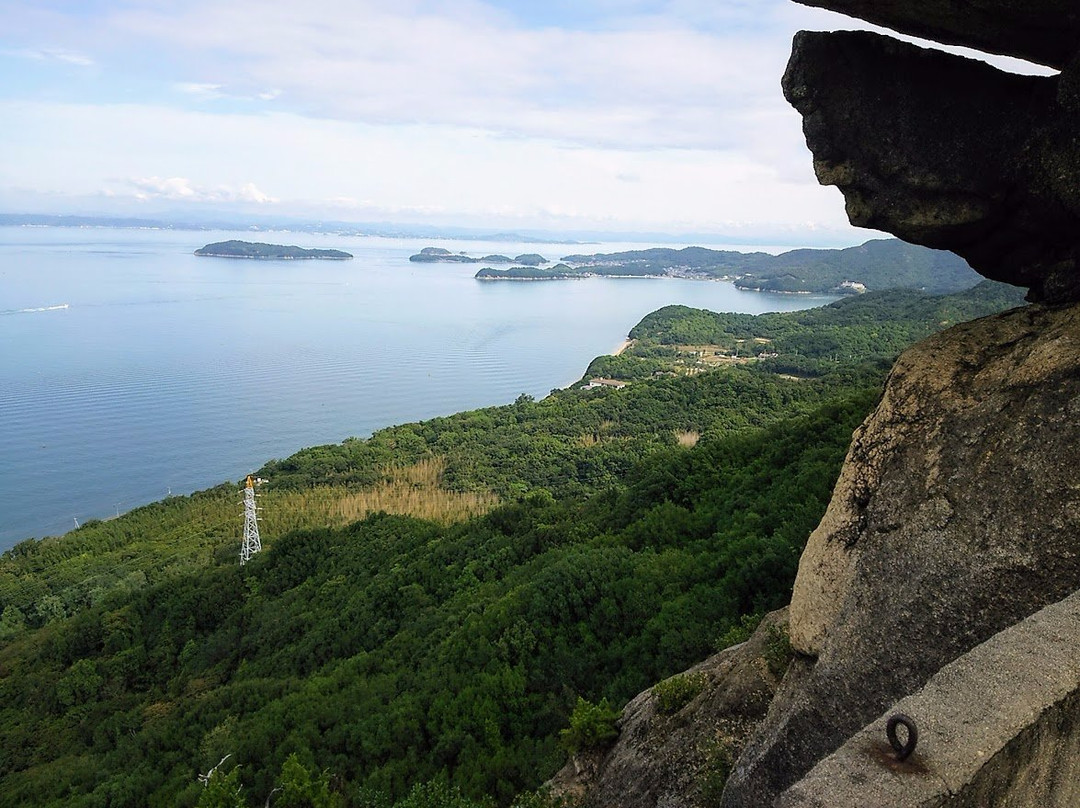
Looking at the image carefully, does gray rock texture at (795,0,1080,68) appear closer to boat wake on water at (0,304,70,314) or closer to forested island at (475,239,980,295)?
boat wake on water at (0,304,70,314)

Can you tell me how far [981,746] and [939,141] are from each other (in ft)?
14.5

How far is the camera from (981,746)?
9.57ft

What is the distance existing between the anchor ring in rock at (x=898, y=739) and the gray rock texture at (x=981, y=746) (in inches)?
2.0

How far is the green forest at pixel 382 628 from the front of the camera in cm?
A: 1125

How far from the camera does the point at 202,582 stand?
25.2 metres

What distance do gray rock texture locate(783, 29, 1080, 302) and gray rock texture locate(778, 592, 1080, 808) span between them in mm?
3226

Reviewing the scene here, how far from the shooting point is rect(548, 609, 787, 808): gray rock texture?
5.93 meters

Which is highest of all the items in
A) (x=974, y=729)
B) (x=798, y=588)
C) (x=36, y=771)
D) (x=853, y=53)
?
(x=853, y=53)

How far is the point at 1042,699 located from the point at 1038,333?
2.95 meters

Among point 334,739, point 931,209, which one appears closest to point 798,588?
point 931,209

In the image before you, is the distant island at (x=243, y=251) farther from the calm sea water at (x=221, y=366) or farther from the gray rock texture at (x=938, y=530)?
the gray rock texture at (x=938, y=530)

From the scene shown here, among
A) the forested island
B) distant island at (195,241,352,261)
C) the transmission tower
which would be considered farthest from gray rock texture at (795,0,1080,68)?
distant island at (195,241,352,261)

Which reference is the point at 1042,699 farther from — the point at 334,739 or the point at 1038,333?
the point at 334,739

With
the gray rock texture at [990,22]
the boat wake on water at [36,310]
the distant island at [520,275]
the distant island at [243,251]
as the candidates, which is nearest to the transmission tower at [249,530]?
the gray rock texture at [990,22]
